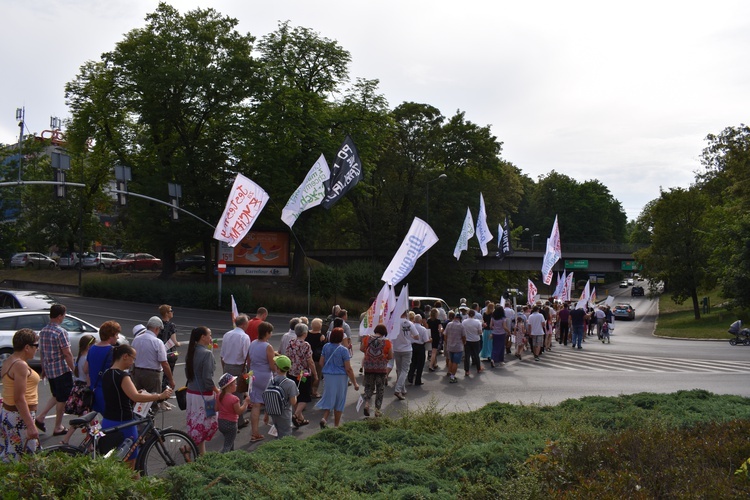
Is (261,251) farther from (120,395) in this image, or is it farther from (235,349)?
(120,395)

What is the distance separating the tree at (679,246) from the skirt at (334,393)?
153 feet

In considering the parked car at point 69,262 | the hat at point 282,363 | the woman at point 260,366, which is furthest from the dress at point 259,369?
the parked car at point 69,262

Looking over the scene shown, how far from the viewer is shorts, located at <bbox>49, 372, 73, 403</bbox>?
31.1 feet

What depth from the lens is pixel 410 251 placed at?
15.2 m

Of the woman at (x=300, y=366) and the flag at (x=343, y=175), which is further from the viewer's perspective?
the flag at (x=343, y=175)

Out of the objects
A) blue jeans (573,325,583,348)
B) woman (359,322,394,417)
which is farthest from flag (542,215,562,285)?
woman (359,322,394,417)

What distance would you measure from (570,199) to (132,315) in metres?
91.4

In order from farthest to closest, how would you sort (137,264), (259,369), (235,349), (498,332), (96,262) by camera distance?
(96,262) < (137,264) < (498,332) < (235,349) < (259,369)

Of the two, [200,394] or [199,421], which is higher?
[200,394]

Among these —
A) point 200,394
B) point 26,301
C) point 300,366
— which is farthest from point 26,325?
point 200,394

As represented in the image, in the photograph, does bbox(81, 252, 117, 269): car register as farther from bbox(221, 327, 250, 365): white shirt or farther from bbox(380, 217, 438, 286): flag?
bbox(221, 327, 250, 365): white shirt

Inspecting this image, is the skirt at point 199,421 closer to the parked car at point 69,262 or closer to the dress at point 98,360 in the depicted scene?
the dress at point 98,360

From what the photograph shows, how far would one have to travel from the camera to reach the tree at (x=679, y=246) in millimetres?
51469

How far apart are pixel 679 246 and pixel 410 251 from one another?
44361 millimetres
